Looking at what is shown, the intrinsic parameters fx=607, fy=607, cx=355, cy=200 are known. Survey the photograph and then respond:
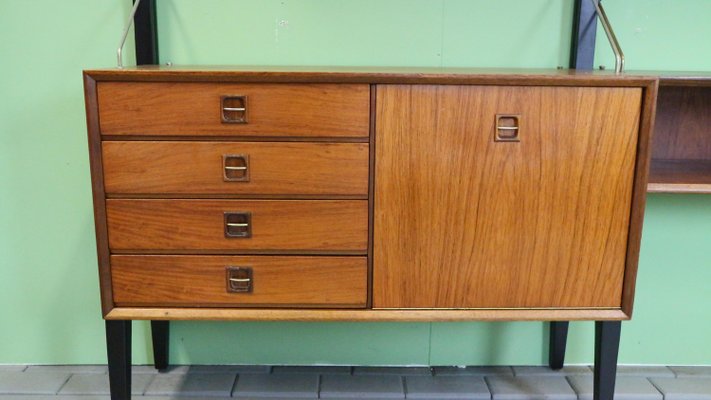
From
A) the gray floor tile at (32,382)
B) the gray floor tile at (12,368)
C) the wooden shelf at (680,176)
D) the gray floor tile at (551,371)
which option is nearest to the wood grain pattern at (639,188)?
the wooden shelf at (680,176)

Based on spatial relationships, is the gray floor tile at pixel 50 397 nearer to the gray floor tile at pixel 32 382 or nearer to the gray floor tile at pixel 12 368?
the gray floor tile at pixel 32 382

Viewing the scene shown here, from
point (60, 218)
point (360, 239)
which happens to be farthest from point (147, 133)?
point (60, 218)

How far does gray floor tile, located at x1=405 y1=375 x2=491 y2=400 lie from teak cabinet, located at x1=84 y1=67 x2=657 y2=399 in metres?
0.47

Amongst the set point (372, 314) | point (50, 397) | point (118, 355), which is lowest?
point (50, 397)

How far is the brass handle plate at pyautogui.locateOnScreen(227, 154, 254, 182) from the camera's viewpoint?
4.83 ft

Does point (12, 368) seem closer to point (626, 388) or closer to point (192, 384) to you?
A: point (192, 384)

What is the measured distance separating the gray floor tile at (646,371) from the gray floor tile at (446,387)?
0.50 meters

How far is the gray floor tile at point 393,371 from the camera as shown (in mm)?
2055

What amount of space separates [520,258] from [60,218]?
1.45m

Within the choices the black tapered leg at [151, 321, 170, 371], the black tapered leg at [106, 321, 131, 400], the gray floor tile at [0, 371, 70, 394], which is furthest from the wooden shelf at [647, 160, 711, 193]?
the gray floor tile at [0, 371, 70, 394]

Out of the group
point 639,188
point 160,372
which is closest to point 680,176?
point 639,188

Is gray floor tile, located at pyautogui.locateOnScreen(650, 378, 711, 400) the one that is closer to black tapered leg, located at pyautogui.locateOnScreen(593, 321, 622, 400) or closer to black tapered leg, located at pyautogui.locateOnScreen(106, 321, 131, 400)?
black tapered leg, located at pyautogui.locateOnScreen(593, 321, 622, 400)

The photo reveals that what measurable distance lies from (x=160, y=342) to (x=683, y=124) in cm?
183

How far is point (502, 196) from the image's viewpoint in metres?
1.51
